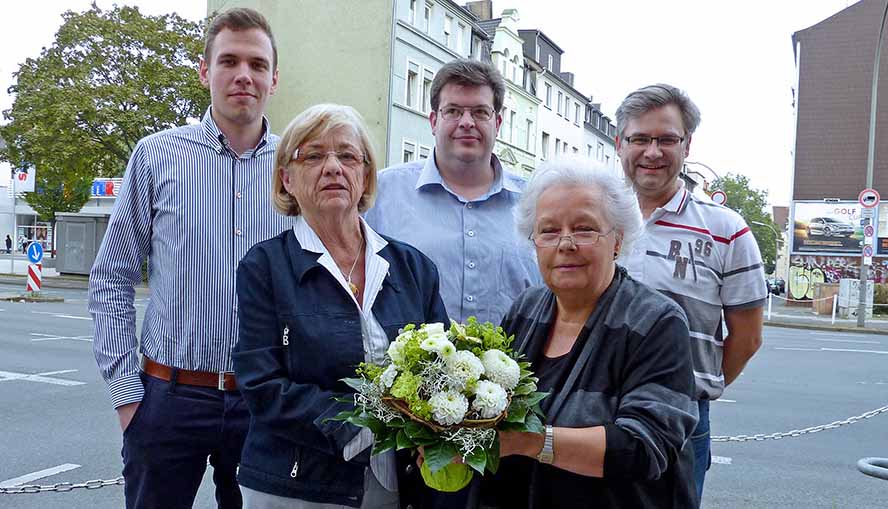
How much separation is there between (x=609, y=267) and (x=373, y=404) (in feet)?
2.92

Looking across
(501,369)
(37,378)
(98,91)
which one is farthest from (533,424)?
(98,91)

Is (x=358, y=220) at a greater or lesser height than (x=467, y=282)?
greater

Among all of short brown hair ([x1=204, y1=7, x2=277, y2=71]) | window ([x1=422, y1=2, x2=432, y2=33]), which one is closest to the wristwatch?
short brown hair ([x1=204, y1=7, x2=277, y2=71])

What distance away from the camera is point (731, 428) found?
8.30 m

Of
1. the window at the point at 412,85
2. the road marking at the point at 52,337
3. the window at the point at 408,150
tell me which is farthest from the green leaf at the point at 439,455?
the window at the point at 412,85

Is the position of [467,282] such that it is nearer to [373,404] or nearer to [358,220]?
[358,220]

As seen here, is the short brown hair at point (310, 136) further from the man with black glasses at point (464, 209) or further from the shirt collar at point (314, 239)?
the man with black glasses at point (464, 209)

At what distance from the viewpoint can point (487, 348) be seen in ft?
6.72

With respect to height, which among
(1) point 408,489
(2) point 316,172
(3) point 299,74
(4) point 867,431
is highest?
(3) point 299,74

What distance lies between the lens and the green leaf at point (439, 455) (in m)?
1.86

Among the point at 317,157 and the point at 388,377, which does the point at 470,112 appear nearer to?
the point at 317,157

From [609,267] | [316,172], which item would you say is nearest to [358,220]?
[316,172]

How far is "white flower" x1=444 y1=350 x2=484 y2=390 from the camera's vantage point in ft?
6.19

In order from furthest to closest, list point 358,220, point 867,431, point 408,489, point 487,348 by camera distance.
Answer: point 867,431, point 358,220, point 408,489, point 487,348
